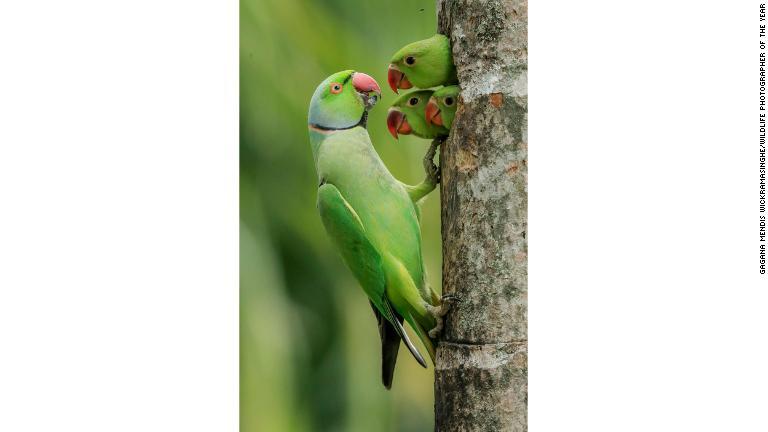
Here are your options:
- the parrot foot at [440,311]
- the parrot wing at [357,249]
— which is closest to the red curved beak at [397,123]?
the parrot wing at [357,249]

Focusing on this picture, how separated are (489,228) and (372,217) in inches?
13.4

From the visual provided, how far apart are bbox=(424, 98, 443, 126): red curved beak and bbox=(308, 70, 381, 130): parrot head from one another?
0.16 m

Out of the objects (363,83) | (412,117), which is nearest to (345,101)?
(363,83)

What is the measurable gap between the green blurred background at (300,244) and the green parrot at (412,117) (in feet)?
0.09

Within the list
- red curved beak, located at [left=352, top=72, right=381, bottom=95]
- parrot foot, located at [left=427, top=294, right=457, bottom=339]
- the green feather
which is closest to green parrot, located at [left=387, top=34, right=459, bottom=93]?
the green feather

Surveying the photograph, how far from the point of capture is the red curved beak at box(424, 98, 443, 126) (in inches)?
116

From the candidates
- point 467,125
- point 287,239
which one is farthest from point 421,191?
point 287,239

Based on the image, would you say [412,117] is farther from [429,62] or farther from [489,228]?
[489,228]

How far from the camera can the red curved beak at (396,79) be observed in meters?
2.98

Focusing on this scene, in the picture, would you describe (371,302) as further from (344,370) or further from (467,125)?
(467,125)

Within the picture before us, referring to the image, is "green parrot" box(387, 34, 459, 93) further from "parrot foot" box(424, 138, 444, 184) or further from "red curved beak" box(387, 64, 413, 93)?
"parrot foot" box(424, 138, 444, 184)

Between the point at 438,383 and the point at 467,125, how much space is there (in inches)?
29.8

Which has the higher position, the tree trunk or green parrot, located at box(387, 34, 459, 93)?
green parrot, located at box(387, 34, 459, 93)

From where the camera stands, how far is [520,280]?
113 inches
